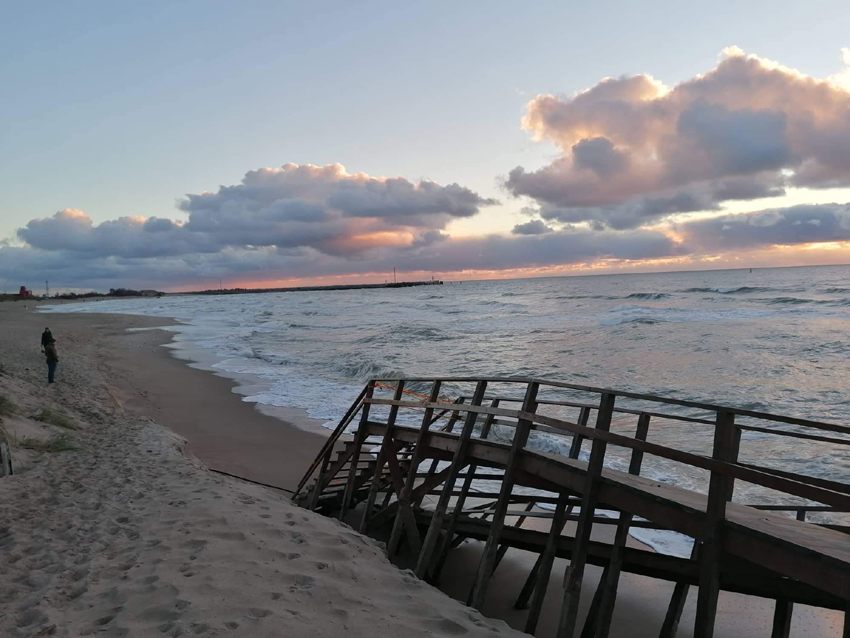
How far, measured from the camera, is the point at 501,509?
5.66 m

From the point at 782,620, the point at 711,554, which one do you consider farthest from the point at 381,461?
the point at 782,620

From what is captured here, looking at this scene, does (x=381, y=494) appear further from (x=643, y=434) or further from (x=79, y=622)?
(x=79, y=622)

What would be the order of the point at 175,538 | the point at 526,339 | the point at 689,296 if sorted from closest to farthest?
the point at 175,538
the point at 526,339
the point at 689,296

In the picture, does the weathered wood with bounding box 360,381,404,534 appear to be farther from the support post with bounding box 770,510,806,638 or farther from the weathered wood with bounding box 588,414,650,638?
the support post with bounding box 770,510,806,638

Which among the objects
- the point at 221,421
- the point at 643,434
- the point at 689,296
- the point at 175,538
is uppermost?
the point at 689,296

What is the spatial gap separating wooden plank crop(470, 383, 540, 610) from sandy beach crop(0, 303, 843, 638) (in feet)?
1.58

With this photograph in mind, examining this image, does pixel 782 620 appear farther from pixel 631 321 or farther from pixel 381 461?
pixel 631 321

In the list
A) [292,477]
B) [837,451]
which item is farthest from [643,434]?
[837,451]

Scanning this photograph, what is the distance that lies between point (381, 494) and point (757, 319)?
132ft

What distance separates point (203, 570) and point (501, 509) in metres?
2.80

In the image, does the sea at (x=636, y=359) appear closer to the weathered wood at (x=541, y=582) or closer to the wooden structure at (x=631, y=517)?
the wooden structure at (x=631, y=517)

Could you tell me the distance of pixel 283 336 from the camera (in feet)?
141

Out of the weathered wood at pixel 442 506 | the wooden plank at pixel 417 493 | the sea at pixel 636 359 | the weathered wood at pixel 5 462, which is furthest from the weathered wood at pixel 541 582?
the weathered wood at pixel 5 462

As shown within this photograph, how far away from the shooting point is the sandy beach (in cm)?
420
